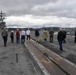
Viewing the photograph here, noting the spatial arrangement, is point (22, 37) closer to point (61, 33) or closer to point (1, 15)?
point (61, 33)

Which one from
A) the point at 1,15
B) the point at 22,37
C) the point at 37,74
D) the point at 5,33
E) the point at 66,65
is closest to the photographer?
the point at 37,74

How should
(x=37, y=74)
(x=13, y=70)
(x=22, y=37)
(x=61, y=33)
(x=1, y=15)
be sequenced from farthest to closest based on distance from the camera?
(x=1, y=15)
(x=22, y=37)
(x=61, y=33)
(x=13, y=70)
(x=37, y=74)

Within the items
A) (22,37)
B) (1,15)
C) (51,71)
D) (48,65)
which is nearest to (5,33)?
(22,37)

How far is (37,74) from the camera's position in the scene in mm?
13289

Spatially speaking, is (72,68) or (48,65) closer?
(72,68)

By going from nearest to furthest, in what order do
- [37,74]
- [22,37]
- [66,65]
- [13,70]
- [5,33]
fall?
[37,74]
[13,70]
[66,65]
[5,33]
[22,37]

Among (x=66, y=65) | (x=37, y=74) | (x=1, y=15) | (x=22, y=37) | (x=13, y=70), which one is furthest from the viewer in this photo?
(x=1, y=15)

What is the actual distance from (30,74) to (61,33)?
12.9 meters

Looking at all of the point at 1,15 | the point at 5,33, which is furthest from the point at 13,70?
the point at 1,15

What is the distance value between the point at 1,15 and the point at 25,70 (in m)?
101

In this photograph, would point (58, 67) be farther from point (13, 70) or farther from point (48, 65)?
point (13, 70)

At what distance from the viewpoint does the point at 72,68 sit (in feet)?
49.0

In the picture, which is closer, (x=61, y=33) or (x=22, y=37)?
(x=61, y=33)

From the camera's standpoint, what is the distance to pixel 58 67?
15.3 m
